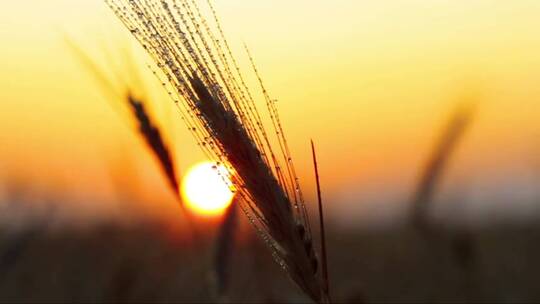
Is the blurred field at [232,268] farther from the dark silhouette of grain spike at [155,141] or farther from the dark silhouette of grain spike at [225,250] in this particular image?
the dark silhouette of grain spike at [155,141]

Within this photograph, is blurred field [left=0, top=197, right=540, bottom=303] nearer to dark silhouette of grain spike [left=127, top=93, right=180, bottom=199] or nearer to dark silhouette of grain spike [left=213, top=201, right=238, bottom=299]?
dark silhouette of grain spike [left=213, top=201, right=238, bottom=299]

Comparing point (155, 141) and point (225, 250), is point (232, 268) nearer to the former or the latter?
point (225, 250)

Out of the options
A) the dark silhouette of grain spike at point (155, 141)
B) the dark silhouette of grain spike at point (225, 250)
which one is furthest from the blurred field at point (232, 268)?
the dark silhouette of grain spike at point (155, 141)

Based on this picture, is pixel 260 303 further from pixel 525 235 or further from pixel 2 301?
pixel 525 235

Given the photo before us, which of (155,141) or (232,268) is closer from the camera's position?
(155,141)

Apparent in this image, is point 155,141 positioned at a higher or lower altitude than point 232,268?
higher

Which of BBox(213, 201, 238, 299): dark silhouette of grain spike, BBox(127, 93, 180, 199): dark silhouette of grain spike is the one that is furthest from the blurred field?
BBox(127, 93, 180, 199): dark silhouette of grain spike

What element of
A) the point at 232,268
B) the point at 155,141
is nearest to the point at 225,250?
the point at 232,268
